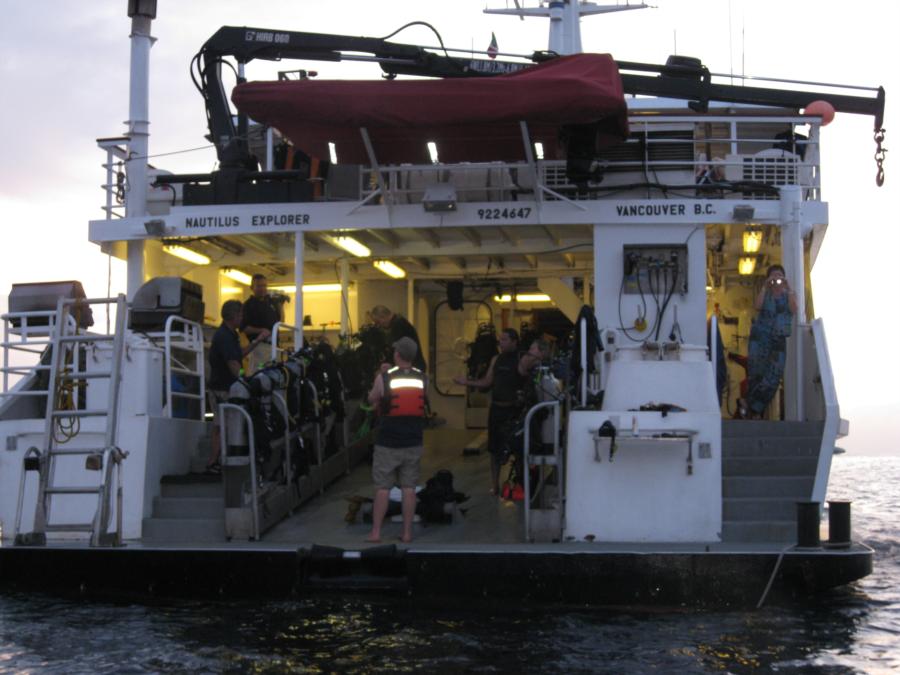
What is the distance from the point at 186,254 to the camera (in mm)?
15297

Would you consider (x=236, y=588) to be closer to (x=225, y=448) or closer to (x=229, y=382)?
(x=225, y=448)

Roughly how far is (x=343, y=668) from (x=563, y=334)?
11.9m

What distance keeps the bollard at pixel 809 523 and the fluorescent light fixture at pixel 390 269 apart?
8.29 metres

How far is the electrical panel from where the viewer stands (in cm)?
1314

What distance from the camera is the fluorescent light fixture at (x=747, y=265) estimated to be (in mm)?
15438

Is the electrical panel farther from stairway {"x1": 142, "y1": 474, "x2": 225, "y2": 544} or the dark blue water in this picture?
stairway {"x1": 142, "y1": 474, "x2": 225, "y2": 544}

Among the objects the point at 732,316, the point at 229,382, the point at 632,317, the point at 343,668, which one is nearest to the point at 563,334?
the point at 732,316

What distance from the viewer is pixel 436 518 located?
10633mm

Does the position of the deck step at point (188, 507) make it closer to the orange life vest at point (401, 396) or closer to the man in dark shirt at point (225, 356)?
the man in dark shirt at point (225, 356)

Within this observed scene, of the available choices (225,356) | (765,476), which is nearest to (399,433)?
(225,356)

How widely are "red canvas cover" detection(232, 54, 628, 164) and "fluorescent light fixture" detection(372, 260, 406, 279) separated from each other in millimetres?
4166

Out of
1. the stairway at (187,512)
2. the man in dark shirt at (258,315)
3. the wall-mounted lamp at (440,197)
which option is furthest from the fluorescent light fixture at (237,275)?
the stairway at (187,512)

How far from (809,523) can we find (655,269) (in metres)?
4.64

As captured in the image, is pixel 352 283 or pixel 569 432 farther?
pixel 352 283
